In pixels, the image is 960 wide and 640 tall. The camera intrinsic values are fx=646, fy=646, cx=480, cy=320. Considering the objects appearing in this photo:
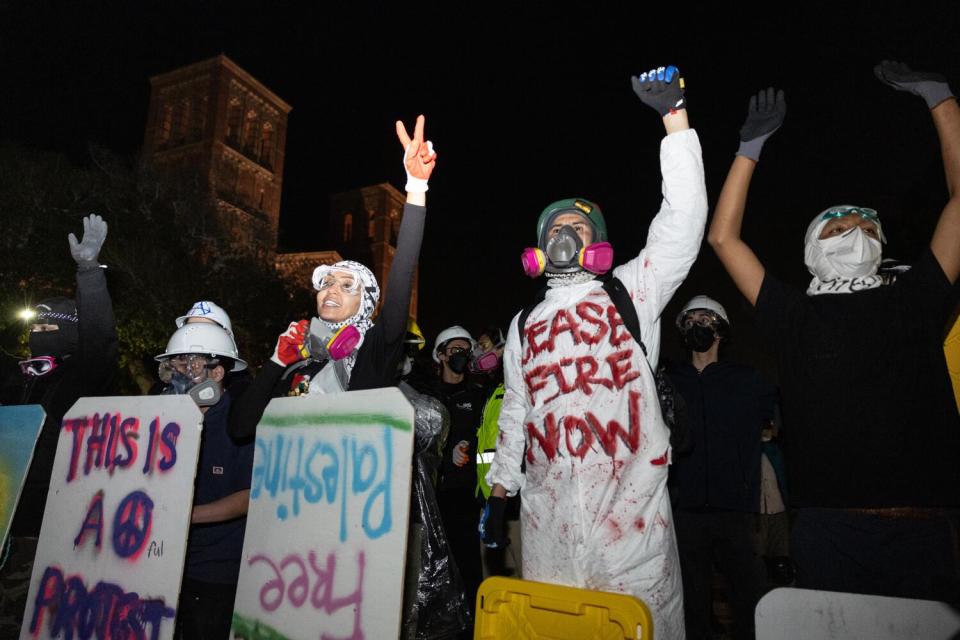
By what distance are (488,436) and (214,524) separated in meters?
2.34

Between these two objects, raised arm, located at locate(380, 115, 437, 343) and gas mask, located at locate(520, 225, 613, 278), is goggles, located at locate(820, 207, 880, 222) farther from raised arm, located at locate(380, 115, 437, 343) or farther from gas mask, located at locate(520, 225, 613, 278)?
raised arm, located at locate(380, 115, 437, 343)

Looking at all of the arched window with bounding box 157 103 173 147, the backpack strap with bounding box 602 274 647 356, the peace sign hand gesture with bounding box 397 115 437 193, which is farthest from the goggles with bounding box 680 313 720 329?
the arched window with bounding box 157 103 173 147

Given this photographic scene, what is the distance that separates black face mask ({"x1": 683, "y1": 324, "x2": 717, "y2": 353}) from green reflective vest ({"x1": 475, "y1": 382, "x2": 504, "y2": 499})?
1.44 metres

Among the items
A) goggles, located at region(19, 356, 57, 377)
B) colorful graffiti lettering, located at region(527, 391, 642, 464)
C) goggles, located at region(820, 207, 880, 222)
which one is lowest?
colorful graffiti lettering, located at region(527, 391, 642, 464)

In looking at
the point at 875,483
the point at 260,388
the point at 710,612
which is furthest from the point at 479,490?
the point at 875,483

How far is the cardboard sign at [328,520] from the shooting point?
2.11 metres

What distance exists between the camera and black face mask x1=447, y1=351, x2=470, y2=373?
6.07 m

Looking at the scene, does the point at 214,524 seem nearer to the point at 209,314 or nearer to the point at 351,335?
the point at 351,335

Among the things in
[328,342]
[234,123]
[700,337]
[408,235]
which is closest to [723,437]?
[700,337]

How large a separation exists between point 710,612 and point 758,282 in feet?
6.73

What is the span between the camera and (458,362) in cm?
607

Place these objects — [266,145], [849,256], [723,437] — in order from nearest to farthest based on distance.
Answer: [849,256] → [723,437] → [266,145]

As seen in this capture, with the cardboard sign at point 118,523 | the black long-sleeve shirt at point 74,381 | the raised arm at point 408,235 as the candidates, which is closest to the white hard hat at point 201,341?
the black long-sleeve shirt at point 74,381

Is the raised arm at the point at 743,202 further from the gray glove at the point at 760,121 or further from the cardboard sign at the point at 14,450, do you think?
the cardboard sign at the point at 14,450
